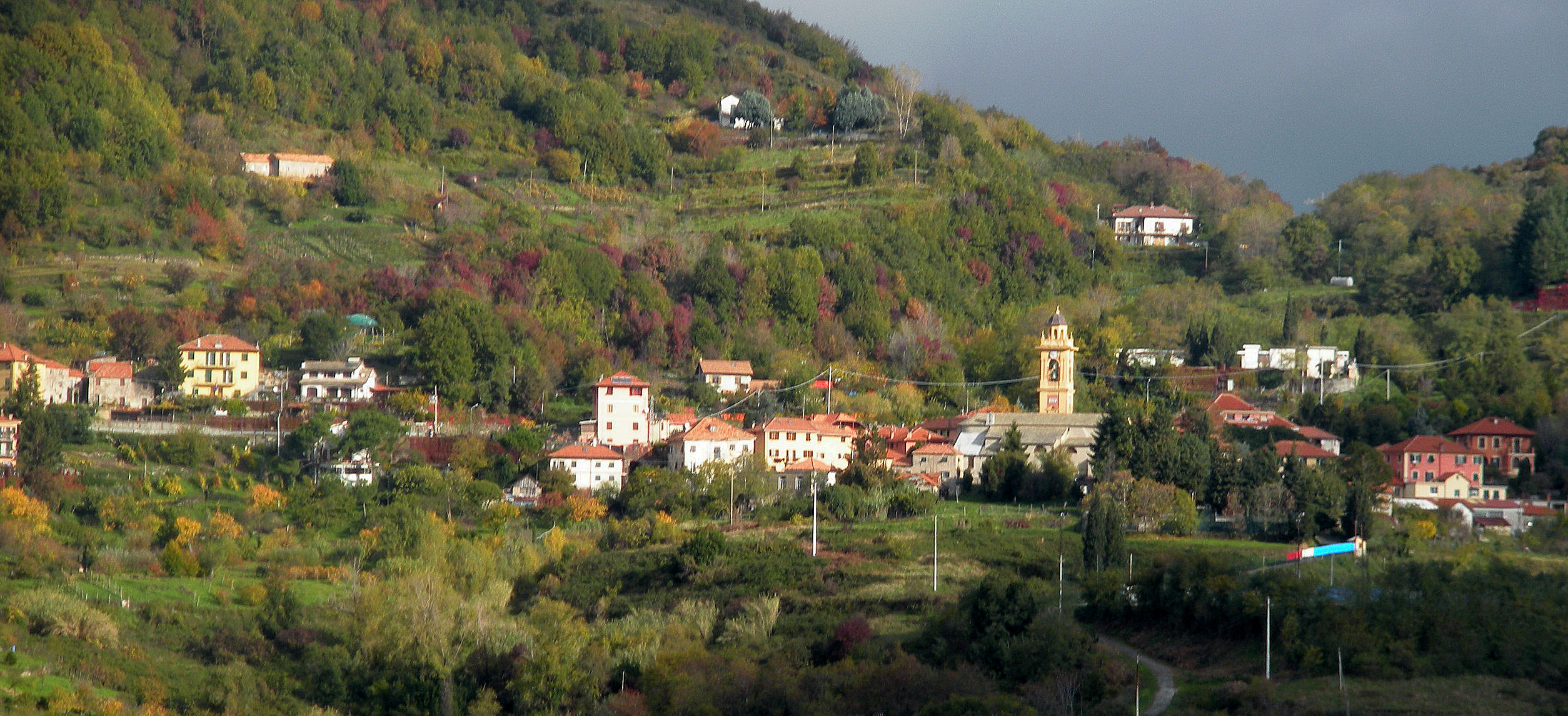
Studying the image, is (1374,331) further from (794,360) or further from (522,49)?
(522,49)

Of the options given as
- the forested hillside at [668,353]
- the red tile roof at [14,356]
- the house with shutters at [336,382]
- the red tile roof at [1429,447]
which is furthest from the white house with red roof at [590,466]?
the red tile roof at [1429,447]

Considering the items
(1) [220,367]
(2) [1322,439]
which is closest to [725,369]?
(1) [220,367]

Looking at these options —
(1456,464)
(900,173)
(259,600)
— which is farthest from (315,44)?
(1456,464)

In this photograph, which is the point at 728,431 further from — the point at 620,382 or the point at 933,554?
the point at 933,554

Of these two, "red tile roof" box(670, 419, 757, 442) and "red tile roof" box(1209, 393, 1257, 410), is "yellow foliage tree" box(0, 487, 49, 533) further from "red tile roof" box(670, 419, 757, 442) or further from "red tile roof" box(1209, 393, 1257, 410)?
"red tile roof" box(1209, 393, 1257, 410)

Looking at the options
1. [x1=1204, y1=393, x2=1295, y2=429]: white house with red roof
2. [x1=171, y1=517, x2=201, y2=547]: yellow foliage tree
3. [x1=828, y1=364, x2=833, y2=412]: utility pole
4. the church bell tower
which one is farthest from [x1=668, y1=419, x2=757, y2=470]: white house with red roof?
[x1=1204, y1=393, x2=1295, y2=429]: white house with red roof

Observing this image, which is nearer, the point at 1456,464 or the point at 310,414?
the point at 1456,464
